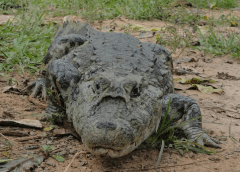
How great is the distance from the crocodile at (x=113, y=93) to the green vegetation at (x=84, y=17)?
2.89 ft

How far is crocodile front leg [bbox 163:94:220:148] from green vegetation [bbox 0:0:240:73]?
2452 mm

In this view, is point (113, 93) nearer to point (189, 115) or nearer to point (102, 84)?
point (102, 84)

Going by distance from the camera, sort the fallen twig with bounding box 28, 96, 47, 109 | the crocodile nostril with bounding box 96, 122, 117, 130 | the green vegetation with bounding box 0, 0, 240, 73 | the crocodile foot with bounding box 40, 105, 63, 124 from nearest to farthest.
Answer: the crocodile nostril with bounding box 96, 122, 117, 130 → the crocodile foot with bounding box 40, 105, 63, 124 → the fallen twig with bounding box 28, 96, 47, 109 → the green vegetation with bounding box 0, 0, 240, 73

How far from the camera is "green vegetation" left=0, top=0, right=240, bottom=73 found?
4941 mm

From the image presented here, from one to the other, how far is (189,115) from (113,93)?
115 cm

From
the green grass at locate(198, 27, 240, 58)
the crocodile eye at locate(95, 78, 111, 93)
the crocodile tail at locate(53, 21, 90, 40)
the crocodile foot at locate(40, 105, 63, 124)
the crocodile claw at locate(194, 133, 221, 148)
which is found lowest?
the crocodile claw at locate(194, 133, 221, 148)

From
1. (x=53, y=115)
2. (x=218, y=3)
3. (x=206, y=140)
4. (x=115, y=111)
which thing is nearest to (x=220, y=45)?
(x=206, y=140)

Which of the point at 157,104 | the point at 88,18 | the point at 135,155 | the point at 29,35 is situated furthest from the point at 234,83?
the point at 88,18

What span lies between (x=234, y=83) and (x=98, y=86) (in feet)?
10.1

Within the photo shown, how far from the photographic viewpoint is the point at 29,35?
573 centimetres

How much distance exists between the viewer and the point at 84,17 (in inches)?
317

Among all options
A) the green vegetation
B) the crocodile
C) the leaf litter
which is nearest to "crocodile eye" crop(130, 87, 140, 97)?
the crocodile

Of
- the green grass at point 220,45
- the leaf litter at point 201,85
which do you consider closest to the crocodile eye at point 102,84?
the leaf litter at point 201,85

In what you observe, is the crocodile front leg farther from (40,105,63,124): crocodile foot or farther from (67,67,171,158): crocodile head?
(40,105,63,124): crocodile foot
